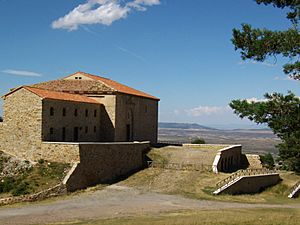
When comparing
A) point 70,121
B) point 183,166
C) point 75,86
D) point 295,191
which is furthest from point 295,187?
point 75,86

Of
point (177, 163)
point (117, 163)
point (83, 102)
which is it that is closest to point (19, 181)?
point (117, 163)

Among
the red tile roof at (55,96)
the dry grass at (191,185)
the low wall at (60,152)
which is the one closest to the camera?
the dry grass at (191,185)

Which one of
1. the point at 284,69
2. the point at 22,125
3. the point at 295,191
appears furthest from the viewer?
the point at 295,191

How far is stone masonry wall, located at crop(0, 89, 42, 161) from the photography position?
3591 cm

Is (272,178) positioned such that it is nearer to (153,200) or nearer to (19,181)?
(153,200)

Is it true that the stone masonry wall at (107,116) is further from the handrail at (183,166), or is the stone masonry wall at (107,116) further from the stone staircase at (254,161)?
the stone staircase at (254,161)

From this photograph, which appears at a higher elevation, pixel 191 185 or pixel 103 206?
pixel 191 185

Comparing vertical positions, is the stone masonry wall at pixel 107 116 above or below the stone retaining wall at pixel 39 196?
above

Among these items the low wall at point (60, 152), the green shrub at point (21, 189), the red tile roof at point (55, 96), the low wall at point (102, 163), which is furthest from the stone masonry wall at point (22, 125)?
the green shrub at point (21, 189)

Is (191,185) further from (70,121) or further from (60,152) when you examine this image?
(70,121)

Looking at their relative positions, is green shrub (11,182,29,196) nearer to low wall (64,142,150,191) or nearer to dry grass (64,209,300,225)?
low wall (64,142,150,191)

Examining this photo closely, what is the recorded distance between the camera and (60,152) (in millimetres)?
34969

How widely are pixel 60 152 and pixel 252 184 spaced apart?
60.1ft

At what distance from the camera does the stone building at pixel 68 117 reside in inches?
1415
